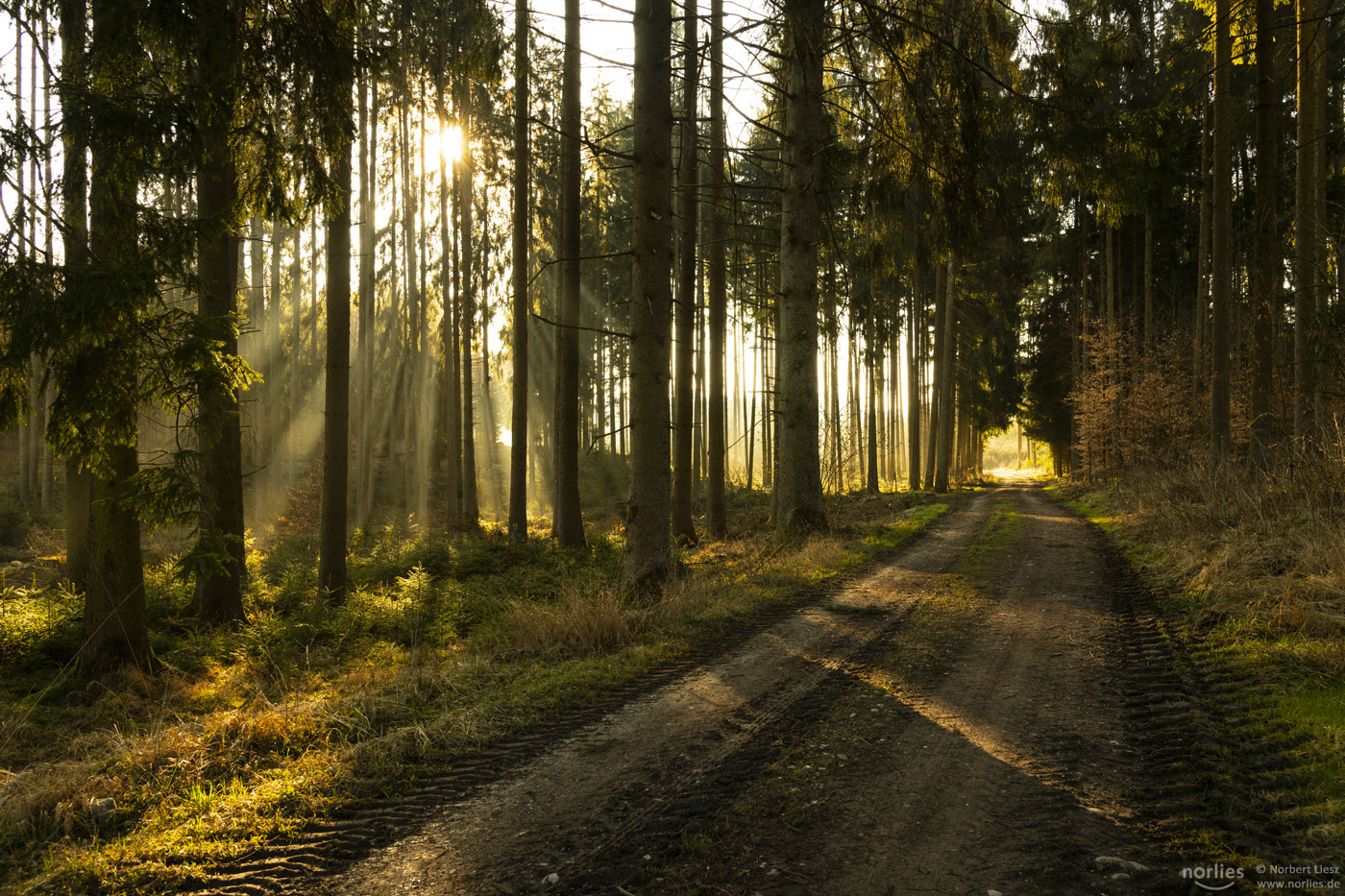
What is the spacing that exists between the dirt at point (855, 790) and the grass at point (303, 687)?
48 centimetres

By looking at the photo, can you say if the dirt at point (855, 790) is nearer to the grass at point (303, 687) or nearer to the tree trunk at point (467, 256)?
the grass at point (303, 687)

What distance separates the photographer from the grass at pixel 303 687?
330 cm

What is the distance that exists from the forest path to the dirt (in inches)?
0.5

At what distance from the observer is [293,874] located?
9.69 feet

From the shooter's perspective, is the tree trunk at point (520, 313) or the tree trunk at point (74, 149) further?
the tree trunk at point (520, 313)

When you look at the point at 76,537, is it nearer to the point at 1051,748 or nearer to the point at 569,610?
the point at 569,610

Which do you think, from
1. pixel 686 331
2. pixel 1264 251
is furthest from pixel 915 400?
pixel 1264 251

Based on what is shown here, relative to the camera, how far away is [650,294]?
26.9 feet

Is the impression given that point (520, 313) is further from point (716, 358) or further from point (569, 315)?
point (716, 358)

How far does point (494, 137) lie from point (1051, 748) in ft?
64.5

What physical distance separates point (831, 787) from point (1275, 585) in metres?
5.64

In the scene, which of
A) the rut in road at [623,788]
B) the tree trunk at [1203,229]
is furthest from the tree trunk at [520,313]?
the tree trunk at [1203,229]

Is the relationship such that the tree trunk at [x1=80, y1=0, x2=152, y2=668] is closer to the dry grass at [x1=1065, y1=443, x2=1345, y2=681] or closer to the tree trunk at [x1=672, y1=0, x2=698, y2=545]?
the tree trunk at [x1=672, y1=0, x2=698, y2=545]

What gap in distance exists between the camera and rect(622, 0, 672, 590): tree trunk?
8.20 metres
